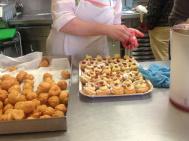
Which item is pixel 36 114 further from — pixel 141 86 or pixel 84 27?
pixel 84 27

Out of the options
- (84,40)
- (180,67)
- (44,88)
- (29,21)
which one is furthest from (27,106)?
(29,21)

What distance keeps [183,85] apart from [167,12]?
1.70 metres

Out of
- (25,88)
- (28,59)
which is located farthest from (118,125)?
(28,59)

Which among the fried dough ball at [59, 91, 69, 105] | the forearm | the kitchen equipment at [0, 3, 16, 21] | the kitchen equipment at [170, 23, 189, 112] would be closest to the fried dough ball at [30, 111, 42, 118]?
the fried dough ball at [59, 91, 69, 105]

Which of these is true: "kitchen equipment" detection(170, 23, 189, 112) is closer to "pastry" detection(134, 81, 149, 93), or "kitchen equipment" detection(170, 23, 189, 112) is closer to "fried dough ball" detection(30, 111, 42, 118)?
"pastry" detection(134, 81, 149, 93)

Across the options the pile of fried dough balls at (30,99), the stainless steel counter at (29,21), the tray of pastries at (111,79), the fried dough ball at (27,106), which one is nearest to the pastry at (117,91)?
the tray of pastries at (111,79)

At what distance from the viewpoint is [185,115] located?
832 millimetres

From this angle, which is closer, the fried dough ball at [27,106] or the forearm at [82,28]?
the fried dough ball at [27,106]

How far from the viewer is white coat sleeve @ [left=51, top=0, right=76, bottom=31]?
1242 millimetres

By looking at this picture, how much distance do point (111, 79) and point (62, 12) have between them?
1.32ft

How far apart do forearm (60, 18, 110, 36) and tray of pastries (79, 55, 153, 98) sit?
0.39 ft

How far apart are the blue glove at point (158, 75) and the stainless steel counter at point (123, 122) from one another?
0.18 ft

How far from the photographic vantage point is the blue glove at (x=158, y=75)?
1.00 m

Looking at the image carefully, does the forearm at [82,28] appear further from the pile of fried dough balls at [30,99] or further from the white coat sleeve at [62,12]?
the pile of fried dough balls at [30,99]
